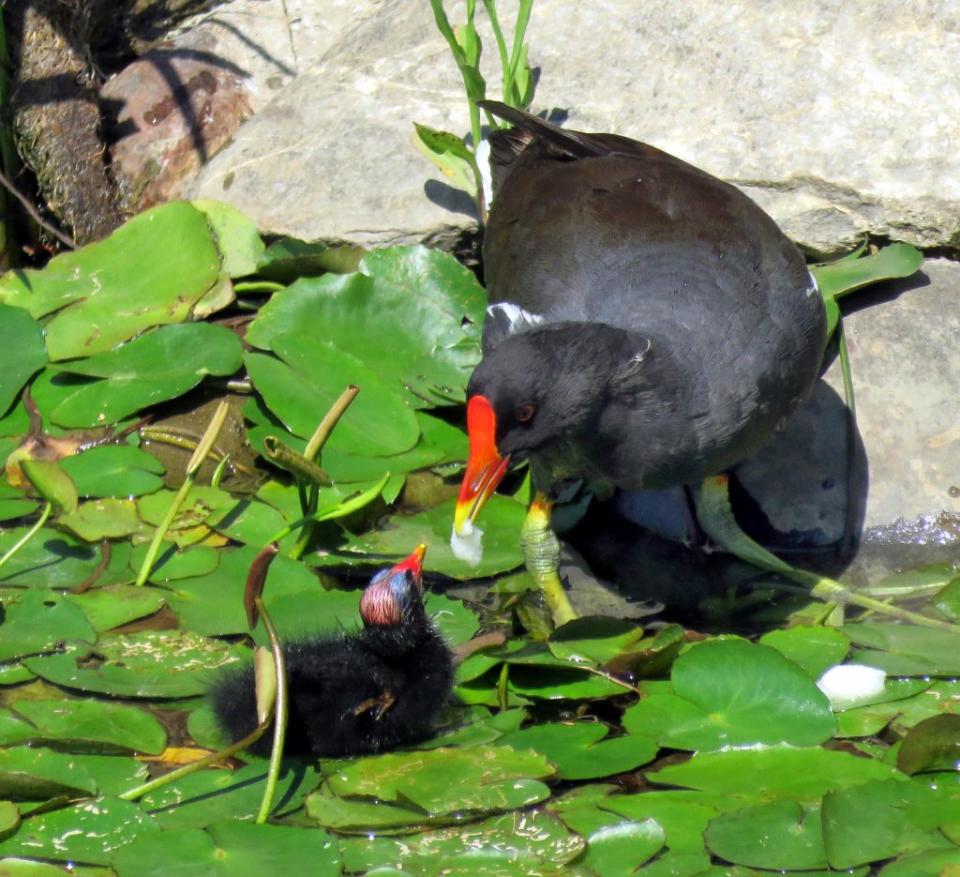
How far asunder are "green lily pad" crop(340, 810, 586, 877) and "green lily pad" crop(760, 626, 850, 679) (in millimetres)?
707

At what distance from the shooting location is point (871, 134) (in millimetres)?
3881

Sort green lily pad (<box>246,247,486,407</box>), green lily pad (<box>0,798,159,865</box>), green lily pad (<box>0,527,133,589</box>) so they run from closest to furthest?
1. green lily pad (<box>0,798,159,865</box>)
2. green lily pad (<box>0,527,133,589</box>)
3. green lily pad (<box>246,247,486,407</box>)

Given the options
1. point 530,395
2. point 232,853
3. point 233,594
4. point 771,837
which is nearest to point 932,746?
point 771,837

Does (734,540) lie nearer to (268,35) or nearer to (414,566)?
(414,566)

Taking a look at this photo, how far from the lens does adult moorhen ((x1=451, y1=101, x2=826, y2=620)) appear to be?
9.07ft

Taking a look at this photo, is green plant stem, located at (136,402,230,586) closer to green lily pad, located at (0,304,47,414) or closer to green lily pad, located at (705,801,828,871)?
green lily pad, located at (0,304,47,414)

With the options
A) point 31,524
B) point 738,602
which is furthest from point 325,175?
point 738,602

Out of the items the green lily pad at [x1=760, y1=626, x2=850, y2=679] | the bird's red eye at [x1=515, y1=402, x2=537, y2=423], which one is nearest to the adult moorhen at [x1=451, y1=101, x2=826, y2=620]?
the bird's red eye at [x1=515, y1=402, x2=537, y2=423]

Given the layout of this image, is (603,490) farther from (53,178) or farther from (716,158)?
(53,178)

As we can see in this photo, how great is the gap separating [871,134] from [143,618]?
7.66 ft

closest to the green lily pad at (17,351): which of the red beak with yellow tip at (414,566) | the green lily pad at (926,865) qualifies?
the red beak with yellow tip at (414,566)

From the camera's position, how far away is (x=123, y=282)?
4008 mm

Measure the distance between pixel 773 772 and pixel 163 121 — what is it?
9.99ft

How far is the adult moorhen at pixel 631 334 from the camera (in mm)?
2764
